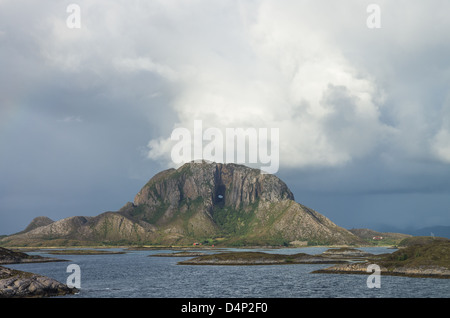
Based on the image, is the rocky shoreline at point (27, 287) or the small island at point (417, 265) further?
the small island at point (417, 265)

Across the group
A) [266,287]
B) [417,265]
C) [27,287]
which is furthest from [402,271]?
[27,287]

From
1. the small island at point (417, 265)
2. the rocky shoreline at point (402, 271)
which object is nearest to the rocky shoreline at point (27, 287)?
the rocky shoreline at point (402, 271)

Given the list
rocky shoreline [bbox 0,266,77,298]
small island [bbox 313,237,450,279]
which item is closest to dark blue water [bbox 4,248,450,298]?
rocky shoreline [bbox 0,266,77,298]

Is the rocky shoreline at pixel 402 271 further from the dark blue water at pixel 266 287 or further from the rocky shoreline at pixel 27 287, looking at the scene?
the rocky shoreline at pixel 27 287

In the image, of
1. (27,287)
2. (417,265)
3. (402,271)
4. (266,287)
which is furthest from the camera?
(402,271)

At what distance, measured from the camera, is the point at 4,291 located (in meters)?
97.8

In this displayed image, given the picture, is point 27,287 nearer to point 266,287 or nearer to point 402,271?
point 266,287

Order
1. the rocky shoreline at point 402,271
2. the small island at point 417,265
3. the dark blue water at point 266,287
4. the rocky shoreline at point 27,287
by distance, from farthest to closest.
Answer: the small island at point 417,265 < the rocky shoreline at point 402,271 < the dark blue water at point 266,287 < the rocky shoreline at point 27,287

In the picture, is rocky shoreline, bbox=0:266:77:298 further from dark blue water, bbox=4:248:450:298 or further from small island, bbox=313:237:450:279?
small island, bbox=313:237:450:279

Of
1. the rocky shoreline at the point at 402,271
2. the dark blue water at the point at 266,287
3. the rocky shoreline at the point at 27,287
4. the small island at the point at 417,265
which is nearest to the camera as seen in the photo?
the rocky shoreline at the point at 27,287

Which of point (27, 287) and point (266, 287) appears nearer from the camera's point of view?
point (27, 287)

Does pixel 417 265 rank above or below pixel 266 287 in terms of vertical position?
above
